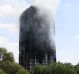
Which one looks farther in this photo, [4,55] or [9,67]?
[4,55]

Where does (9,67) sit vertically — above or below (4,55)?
below

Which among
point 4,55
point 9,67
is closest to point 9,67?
point 9,67

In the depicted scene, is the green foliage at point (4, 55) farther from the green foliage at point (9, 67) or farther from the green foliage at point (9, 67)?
the green foliage at point (9, 67)

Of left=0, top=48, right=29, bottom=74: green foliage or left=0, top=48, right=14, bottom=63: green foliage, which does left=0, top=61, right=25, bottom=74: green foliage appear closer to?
left=0, top=48, right=29, bottom=74: green foliage

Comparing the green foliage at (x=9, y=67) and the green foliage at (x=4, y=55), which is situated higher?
the green foliage at (x=4, y=55)

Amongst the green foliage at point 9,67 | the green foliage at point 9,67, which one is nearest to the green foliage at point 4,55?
the green foliage at point 9,67

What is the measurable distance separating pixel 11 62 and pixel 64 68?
2388cm

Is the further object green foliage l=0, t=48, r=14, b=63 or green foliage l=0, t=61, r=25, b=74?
green foliage l=0, t=48, r=14, b=63

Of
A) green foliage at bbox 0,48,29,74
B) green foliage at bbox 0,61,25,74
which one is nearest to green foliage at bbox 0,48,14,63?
green foliage at bbox 0,48,29,74

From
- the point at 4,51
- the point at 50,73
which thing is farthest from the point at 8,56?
the point at 50,73

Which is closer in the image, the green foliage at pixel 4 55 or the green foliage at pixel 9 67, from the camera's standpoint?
the green foliage at pixel 9 67

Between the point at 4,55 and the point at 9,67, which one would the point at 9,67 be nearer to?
the point at 9,67

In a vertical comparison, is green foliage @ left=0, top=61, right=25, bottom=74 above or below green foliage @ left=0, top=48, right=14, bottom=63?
below

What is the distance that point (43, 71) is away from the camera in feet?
352
